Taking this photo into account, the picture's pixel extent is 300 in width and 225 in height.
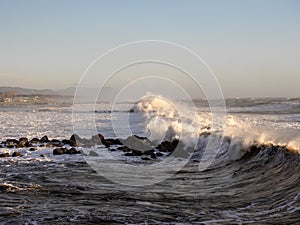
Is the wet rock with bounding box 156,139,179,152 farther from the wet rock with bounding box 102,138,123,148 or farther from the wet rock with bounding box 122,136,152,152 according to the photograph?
the wet rock with bounding box 102,138,123,148

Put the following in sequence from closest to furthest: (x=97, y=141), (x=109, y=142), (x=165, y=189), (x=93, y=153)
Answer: (x=165, y=189)
(x=93, y=153)
(x=109, y=142)
(x=97, y=141)

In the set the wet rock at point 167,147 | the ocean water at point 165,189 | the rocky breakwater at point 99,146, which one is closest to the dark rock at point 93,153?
the rocky breakwater at point 99,146

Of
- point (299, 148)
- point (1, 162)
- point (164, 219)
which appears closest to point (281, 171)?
point (299, 148)

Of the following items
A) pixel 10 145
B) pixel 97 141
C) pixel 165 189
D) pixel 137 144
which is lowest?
pixel 10 145

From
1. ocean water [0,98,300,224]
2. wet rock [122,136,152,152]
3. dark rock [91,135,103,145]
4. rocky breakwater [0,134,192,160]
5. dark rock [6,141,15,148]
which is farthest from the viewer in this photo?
dark rock [91,135,103,145]

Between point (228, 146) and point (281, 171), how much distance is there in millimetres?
6651

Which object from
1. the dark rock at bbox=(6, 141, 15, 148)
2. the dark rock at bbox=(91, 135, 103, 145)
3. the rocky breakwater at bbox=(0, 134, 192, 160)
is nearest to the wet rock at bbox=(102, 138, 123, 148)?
the rocky breakwater at bbox=(0, 134, 192, 160)

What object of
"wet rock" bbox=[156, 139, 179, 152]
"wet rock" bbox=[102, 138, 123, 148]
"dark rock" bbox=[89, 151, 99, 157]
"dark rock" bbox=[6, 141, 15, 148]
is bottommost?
"dark rock" bbox=[6, 141, 15, 148]

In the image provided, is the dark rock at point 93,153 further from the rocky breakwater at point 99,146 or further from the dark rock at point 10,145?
the dark rock at point 10,145

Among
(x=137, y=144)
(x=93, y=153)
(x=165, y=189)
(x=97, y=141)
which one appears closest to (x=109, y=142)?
(x=97, y=141)

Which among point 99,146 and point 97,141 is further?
point 97,141

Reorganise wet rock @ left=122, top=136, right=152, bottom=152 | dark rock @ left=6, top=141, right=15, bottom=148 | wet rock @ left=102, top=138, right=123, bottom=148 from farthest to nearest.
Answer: wet rock @ left=102, top=138, right=123, bottom=148 < wet rock @ left=122, top=136, right=152, bottom=152 < dark rock @ left=6, top=141, right=15, bottom=148

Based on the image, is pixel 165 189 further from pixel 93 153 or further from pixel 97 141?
pixel 97 141

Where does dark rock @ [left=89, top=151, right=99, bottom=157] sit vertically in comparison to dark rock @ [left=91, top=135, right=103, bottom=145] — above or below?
below
